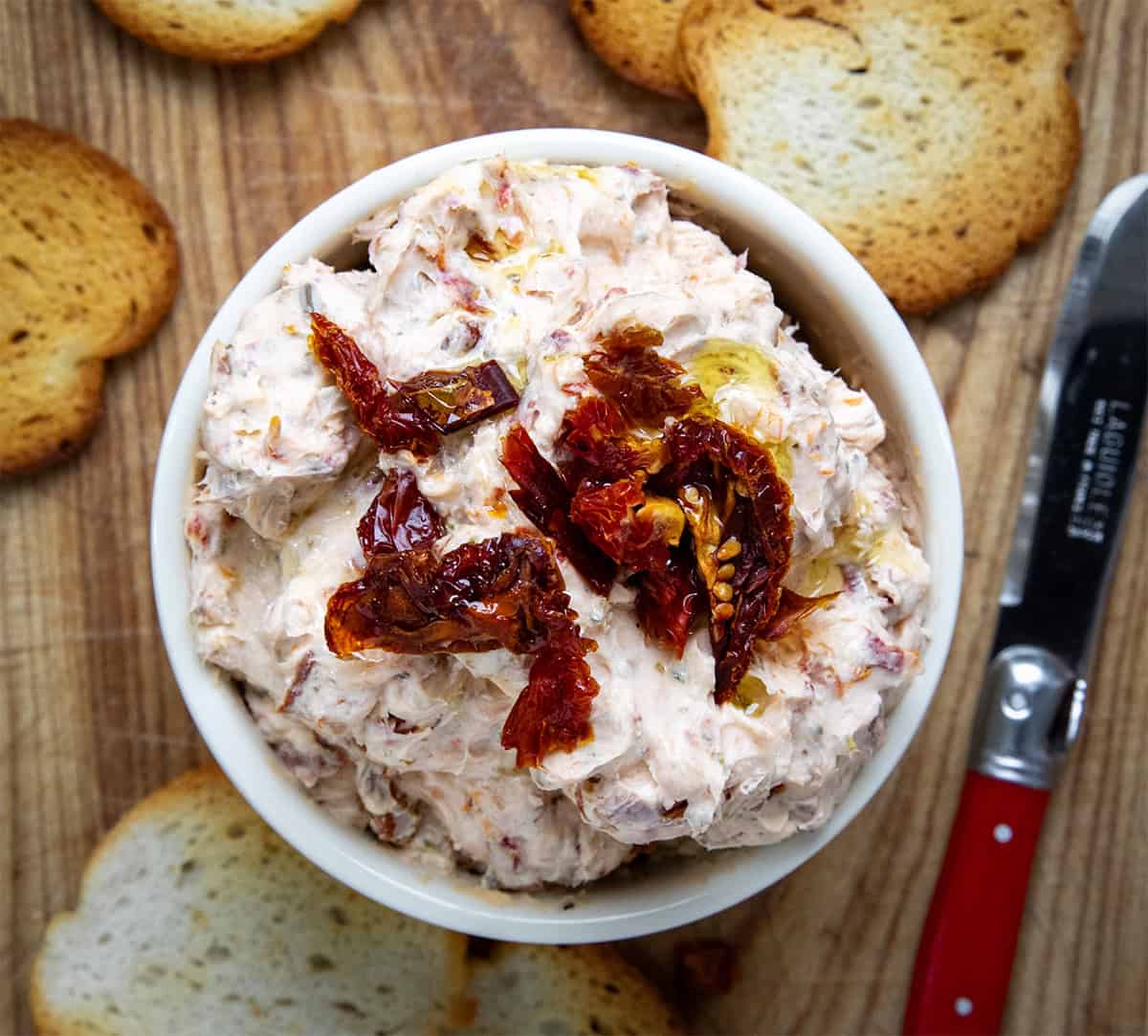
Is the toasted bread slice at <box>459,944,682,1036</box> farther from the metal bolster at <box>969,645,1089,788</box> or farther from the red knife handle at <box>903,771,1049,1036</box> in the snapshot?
the metal bolster at <box>969,645,1089,788</box>

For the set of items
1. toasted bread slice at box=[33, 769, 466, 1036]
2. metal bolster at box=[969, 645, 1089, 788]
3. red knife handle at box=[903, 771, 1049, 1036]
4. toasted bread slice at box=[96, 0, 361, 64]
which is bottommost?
toasted bread slice at box=[33, 769, 466, 1036]

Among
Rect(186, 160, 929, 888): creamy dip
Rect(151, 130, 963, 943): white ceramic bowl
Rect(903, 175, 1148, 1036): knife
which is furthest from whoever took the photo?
Rect(903, 175, 1148, 1036): knife

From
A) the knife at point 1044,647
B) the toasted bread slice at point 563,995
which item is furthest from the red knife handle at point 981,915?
the toasted bread slice at point 563,995

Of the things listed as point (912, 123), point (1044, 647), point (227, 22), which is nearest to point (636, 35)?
point (912, 123)

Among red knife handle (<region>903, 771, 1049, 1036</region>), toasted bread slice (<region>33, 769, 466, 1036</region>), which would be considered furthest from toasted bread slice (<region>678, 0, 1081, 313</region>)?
toasted bread slice (<region>33, 769, 466, 1036</region>)

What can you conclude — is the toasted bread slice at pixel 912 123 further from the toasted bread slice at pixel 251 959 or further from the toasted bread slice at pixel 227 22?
the toasted bread slice at pixel 251 959

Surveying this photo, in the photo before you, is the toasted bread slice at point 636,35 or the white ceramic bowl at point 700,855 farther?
the toasted bread slice at point 636,35

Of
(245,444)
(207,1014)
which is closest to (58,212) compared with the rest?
(245,444)
